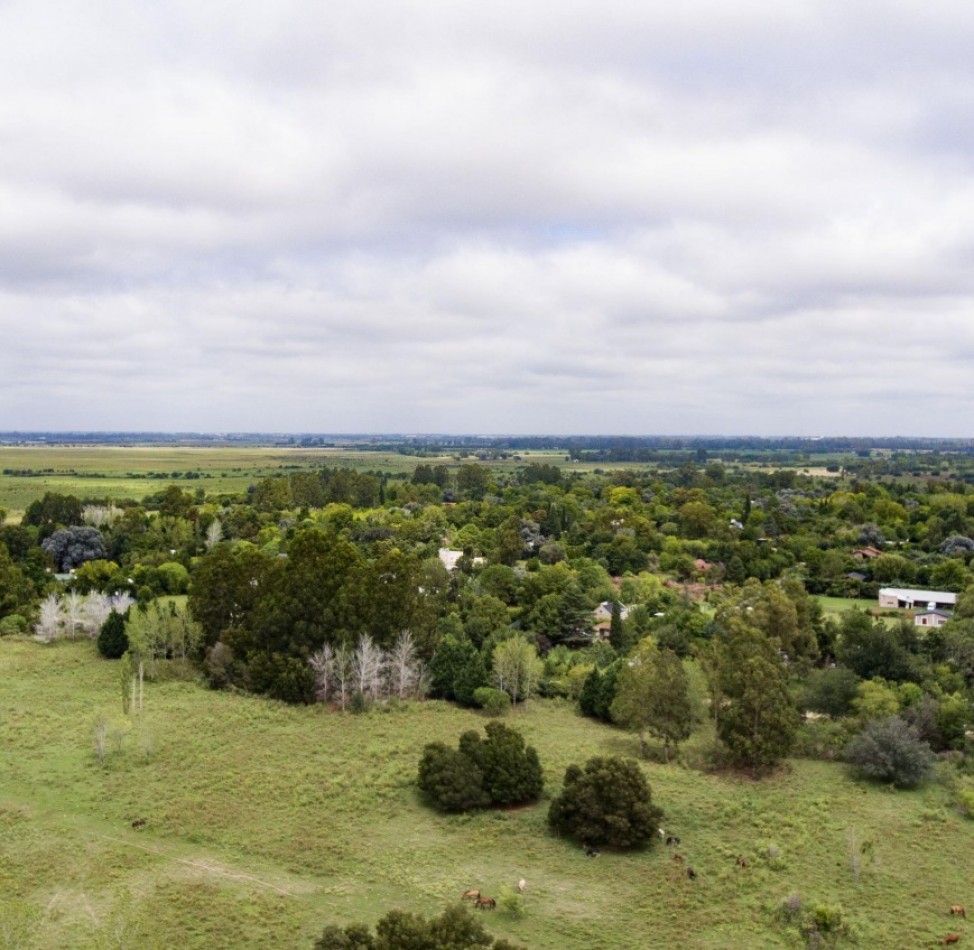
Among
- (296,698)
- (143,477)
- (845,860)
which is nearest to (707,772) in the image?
(845,860)

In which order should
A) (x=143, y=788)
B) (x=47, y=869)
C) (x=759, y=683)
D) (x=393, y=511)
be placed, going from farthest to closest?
(x=393, y=511) < (x=759, y=683) < (x=143, y=788) < (x=47, y=869)

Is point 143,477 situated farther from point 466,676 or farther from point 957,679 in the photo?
point 957,679

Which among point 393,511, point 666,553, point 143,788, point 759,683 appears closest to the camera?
point 143,788

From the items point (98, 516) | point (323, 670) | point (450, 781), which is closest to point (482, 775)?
point (450, 781)

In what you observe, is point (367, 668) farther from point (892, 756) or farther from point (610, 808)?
point (892, 756)

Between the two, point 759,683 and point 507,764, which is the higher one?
point 759,683

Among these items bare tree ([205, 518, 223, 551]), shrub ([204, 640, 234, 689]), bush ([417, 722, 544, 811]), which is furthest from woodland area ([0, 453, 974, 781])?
bush ([417, 722, 544, 811])
